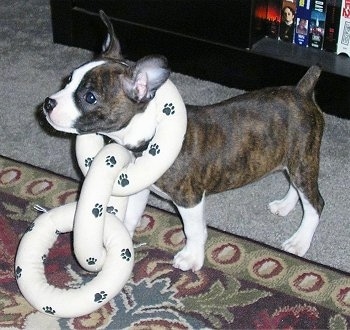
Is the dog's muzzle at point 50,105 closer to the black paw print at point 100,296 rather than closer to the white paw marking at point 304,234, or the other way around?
the black paw print at point 100,296

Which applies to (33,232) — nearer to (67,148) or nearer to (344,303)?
(67,148)

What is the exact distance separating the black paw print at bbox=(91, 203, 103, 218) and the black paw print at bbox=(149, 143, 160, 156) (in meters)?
0.20

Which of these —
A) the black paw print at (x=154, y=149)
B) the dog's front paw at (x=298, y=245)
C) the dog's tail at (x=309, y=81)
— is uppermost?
the dog's tail at (x=309, y=81)

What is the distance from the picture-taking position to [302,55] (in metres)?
3.04

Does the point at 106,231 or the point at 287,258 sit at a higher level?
the point at 106,231

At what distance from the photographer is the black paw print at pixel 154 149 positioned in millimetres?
2025

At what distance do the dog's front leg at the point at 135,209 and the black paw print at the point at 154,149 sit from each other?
290 millimetres

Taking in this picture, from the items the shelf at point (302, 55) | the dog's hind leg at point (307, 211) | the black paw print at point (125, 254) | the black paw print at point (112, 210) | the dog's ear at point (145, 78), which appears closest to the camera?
the dog's ear at point (145, 78)

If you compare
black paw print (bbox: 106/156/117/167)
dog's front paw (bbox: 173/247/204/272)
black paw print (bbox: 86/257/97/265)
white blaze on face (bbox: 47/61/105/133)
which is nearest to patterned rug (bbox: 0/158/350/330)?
dog's front paw (bbox: 173/247/204/272)

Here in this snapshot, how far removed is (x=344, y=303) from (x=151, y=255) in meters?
0.59

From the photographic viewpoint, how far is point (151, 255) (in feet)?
7.60

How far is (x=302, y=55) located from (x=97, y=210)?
1.39 meters

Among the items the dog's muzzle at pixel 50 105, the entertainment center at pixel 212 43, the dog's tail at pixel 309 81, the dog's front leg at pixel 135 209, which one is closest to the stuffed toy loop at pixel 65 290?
the dog's front leg at pixel 135 209

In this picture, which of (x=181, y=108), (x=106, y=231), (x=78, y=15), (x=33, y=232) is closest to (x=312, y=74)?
(x=181, y=108)
